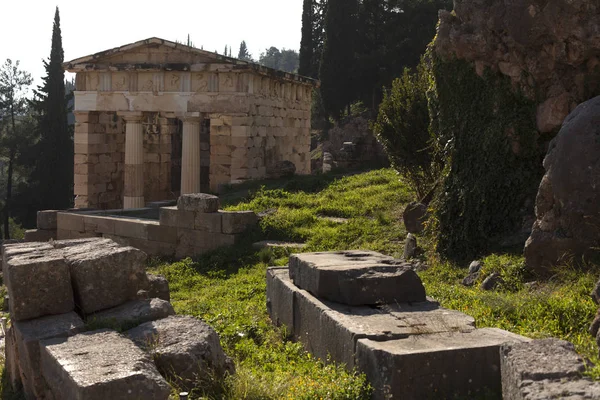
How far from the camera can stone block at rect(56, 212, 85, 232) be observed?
17936mm

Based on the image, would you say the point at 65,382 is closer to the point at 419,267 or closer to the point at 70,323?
the point at 70,323

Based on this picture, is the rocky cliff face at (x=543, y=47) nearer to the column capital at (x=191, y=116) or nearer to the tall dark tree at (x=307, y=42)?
the column capital at (x=191, y=116)

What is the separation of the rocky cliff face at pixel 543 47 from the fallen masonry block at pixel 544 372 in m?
6.17

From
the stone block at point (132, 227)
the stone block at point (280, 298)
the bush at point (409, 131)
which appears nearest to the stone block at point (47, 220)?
the stone block at point (132, 227)

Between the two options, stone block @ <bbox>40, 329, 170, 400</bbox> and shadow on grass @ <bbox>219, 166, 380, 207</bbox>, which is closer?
stone block @ <bbox>40, 329, 170, 400</bbox>

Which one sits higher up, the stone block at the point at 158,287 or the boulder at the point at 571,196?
the boulder at the point at 571,196

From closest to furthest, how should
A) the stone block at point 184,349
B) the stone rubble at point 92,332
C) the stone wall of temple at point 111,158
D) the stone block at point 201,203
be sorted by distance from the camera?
the stone rubble at point 92,332 < the stone block at point 184,349 < the stone block at point 201,203 < the stone wall of temple at point 111,158

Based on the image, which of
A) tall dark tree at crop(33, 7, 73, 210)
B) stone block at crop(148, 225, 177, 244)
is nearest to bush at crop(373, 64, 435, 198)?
stone block at crop(148, 225, 177, 244)

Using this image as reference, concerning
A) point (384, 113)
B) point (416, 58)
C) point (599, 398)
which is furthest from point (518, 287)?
point (416, 58)

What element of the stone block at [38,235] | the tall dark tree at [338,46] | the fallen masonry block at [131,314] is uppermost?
the tall dark tree at [338,46]

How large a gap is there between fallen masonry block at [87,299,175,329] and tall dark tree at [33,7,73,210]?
32699 mm

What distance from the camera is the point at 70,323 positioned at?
6.93 metres

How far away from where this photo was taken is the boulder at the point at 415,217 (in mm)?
13367

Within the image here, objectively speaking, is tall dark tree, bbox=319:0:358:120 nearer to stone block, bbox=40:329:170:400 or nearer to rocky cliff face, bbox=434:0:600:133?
rocky cliff face, bbox=434:0:600:133
